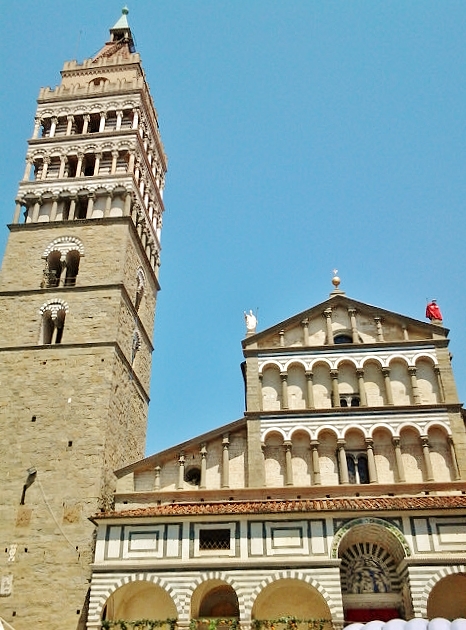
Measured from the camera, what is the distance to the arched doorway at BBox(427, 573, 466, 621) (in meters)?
18.6

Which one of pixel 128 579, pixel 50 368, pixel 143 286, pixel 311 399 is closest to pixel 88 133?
pixel 143 286

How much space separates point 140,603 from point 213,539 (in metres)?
3.44

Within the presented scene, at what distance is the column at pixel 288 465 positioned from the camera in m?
21.2

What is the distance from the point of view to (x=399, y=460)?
2114 centimetres

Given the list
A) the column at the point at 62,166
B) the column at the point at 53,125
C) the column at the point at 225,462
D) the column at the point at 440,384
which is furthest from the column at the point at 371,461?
the column at the point at 53,125

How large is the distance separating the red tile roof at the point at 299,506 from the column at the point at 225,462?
75 cm

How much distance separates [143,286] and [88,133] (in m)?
7.82

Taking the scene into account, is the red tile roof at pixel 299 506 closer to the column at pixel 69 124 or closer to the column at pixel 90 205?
the column at pixel 90 205

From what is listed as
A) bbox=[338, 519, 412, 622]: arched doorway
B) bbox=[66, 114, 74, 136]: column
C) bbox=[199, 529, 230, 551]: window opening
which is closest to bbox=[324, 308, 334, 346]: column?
bbox=[338, 519, 412, 622]: arched doorway

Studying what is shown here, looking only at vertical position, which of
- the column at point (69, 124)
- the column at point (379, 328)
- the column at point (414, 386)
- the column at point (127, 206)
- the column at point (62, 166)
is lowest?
the column at point (414, 386)

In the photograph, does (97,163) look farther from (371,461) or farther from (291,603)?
(291,603)

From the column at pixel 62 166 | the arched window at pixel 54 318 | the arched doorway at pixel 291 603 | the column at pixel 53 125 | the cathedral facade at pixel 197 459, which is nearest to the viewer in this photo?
the cathedral facade at pixel 197 459

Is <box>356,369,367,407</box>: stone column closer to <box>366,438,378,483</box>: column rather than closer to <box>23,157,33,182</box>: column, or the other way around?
<box>366,438,378,483</box>: column

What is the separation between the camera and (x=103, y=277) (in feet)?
83.4
